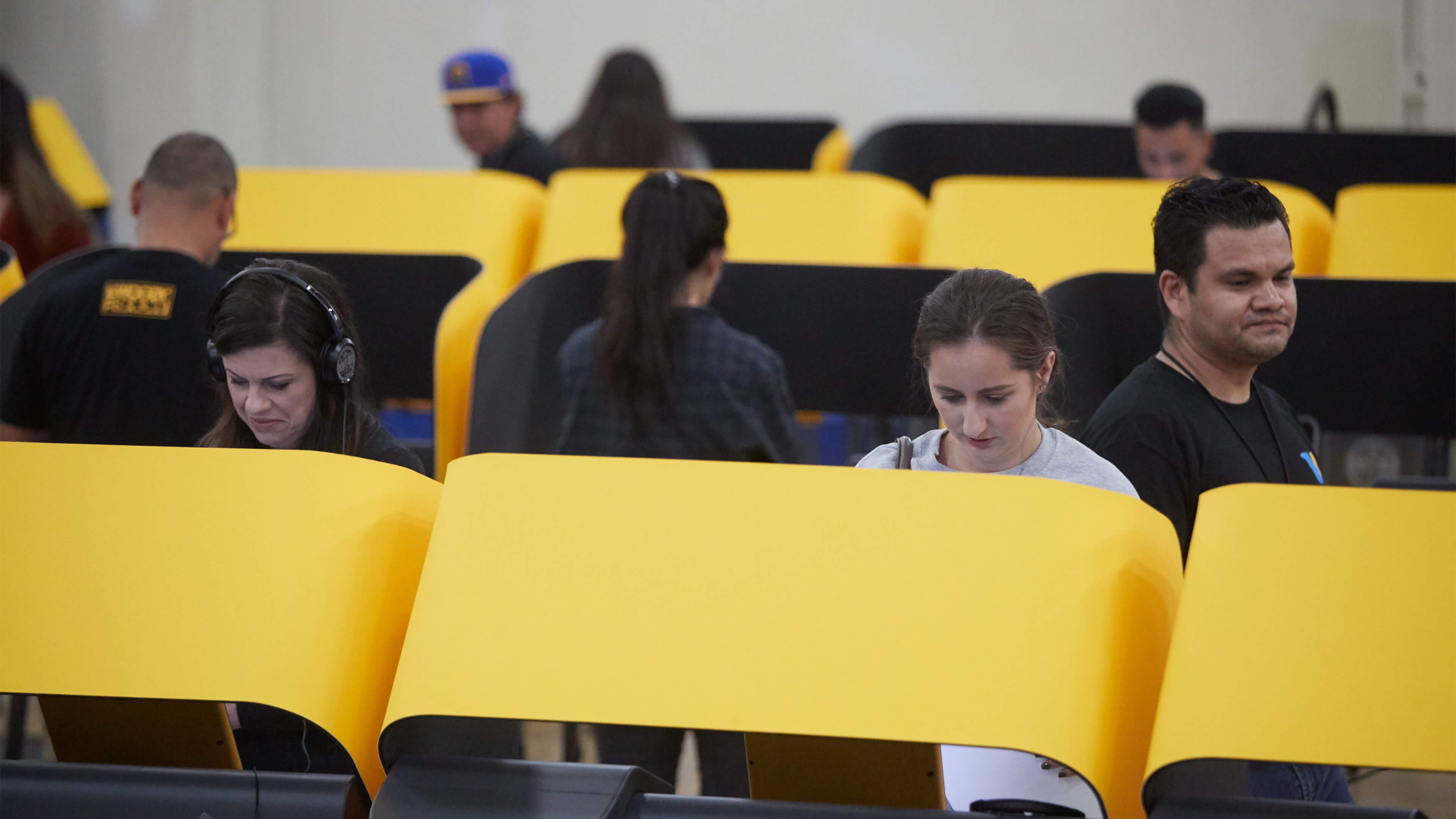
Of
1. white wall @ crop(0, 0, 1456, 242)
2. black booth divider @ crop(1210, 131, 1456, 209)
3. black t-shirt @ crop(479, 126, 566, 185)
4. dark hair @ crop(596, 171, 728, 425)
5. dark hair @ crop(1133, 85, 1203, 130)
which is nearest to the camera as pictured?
dark hair @ crop(596, 171, 728, 425)

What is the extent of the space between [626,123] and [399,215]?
89cm

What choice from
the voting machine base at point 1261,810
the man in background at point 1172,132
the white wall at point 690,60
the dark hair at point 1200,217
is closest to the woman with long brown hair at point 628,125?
the man in background at point 1172,132

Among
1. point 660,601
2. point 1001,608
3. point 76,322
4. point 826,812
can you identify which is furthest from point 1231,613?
point 76,322

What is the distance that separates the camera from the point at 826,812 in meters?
1.02

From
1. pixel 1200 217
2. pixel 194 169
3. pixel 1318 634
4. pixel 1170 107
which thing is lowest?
pixel 1318 634

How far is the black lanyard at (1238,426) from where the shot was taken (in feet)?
5.29

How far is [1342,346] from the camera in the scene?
250 centimetres

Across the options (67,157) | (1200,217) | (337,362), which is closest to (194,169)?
(337,362)

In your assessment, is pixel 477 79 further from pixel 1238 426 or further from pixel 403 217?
pixel 1238 426

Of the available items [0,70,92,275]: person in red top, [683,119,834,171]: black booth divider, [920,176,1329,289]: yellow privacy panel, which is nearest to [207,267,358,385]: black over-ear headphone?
[920,176,1329,289]: yellow privacy panel

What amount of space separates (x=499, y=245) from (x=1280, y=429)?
1991mm

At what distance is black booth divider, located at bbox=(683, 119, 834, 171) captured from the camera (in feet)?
17.9

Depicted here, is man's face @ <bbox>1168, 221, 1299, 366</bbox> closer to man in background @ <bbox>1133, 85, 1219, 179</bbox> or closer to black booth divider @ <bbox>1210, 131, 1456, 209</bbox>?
man in background @ <bbox>1133, 85, 1219, 179</bbox>

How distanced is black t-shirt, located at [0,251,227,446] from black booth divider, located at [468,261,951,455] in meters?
0.62
